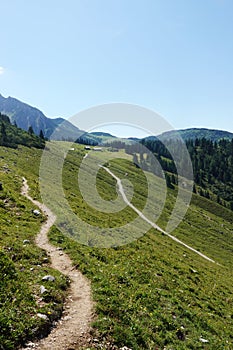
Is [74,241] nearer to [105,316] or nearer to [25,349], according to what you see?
[105,316]

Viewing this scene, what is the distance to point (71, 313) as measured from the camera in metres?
12.2

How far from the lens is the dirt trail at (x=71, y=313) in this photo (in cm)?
1002

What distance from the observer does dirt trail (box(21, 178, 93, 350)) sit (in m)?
10.0

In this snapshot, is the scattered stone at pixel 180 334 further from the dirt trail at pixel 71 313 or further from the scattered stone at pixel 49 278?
Answer: the scattered stone at pixel 49 278

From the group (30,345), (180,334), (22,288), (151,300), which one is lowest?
(180,334)

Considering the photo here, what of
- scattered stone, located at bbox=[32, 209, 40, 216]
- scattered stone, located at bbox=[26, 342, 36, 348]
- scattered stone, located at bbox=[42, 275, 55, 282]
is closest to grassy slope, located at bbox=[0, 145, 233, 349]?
scattered stone, located at bbox=[42, 275, 55, 282]

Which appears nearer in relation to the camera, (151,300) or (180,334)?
(180,334)

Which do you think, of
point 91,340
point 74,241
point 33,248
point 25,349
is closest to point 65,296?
point 91,340

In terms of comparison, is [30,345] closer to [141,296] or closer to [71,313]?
[71,313]

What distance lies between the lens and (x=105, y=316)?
12.2 m

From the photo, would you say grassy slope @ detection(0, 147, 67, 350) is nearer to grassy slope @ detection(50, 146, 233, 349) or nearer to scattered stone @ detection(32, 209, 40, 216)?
grassy slope @ detection(50, 146, 233, 349)

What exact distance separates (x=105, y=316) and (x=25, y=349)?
154 inches

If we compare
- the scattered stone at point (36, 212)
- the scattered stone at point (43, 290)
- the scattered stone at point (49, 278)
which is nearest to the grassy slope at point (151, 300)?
the scattered stone at point (49, 278)

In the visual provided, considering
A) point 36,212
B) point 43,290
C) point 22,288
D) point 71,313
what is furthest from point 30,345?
point 36,212
